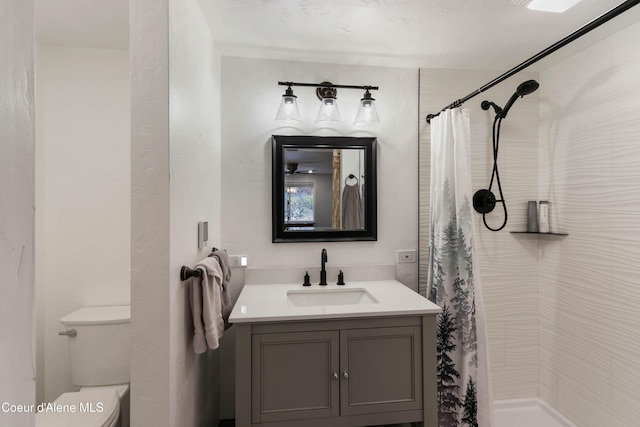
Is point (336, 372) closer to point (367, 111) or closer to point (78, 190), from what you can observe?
point (367, 111)

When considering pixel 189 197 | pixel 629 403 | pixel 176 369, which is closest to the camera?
pixel 176 369

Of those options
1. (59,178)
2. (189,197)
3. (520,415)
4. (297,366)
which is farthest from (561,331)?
(59,178)

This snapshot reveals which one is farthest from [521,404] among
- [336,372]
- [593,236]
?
[336,372]

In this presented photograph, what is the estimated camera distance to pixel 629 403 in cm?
153

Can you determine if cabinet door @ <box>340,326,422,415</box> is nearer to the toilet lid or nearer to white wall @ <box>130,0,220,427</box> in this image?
white wall @ <box>130,0,220,427</box>

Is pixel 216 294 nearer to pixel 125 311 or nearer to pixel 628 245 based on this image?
pixel 125 311

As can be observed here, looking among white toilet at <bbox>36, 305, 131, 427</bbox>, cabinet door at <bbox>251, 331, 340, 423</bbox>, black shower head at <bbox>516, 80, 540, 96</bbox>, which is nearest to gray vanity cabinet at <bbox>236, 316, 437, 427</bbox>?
cabinet door at <bbox>251, 331, 340, 423</bbox>

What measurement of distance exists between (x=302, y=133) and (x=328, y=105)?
0.81 ft

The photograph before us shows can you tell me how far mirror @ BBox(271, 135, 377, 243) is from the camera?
1936 mm

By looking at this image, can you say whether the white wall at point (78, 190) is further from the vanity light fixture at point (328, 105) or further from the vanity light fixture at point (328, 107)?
the vanity light fixture at point (328, 107)

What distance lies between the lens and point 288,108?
183 cm

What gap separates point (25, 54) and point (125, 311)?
1.86 metres

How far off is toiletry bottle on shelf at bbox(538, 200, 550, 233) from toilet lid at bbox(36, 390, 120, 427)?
8.94ft

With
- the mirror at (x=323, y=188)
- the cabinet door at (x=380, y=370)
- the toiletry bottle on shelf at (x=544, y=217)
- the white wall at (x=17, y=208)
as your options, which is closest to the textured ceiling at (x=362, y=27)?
the mirror at (x=323, y=188)
